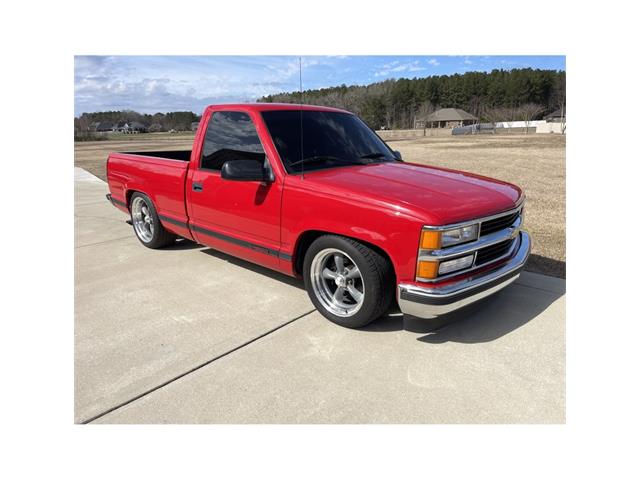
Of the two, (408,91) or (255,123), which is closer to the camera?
(255,123)

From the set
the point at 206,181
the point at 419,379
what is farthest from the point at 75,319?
the point at 419,379

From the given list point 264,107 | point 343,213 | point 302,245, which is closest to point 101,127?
point 264,107

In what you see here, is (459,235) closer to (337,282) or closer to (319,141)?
(337,282)

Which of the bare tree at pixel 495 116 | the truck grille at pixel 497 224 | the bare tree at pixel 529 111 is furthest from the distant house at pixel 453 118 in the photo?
the truck grille at pixel 497 224

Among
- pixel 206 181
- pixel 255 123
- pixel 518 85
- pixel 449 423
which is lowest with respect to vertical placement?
pixel 449 423

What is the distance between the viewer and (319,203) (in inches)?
135

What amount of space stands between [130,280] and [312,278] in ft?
7.40

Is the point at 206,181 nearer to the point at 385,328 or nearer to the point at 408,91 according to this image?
the point at 385,328

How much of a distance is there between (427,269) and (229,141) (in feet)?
8.30

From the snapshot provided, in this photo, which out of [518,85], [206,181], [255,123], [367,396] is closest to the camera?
[367,396]

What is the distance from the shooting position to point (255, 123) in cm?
408

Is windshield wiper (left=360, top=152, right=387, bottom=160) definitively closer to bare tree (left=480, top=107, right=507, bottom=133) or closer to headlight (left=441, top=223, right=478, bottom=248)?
headlight (left=441, top=223, right=478, bottom=248)

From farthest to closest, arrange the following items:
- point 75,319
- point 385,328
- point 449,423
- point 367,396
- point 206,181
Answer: point 206,181
point 75,319
point 385,328
point 367,396
point 449,423

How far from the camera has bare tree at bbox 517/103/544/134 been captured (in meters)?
65.7
